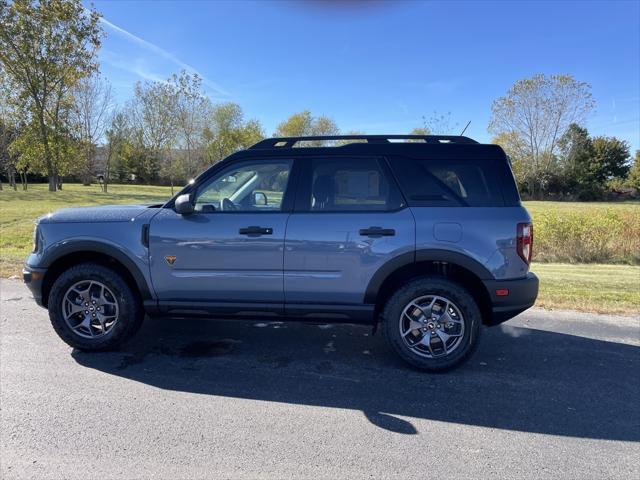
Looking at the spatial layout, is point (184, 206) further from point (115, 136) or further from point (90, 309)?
point (115, 136)

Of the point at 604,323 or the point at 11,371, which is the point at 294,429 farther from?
the point at 604,323

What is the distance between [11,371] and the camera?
3.79 metres

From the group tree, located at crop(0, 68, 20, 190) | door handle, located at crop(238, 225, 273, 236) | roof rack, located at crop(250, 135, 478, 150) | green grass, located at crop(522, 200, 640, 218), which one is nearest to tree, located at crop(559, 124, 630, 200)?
green grass, located at crop(522, 200, 640, 218)

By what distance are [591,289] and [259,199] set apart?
5.98 metres

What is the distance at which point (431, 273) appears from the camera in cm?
398

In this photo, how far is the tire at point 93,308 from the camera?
416 centimetres

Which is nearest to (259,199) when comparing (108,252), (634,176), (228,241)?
(228,241)

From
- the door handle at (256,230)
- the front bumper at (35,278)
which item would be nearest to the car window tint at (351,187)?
the door handle at (256,230)

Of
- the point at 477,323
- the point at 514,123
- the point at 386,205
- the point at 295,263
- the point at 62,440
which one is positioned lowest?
the point at 62,440

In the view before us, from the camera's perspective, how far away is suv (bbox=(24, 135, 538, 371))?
3.79 meters

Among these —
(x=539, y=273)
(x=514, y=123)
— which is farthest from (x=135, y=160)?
(x=539, y=273)

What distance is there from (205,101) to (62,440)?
1559 inches

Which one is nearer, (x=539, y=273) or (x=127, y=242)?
(x=127, y=242)

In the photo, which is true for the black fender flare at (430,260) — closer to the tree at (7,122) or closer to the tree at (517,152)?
the tree at (7,122)
